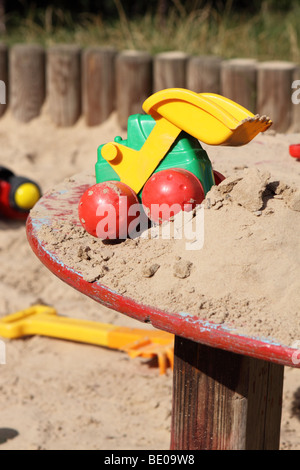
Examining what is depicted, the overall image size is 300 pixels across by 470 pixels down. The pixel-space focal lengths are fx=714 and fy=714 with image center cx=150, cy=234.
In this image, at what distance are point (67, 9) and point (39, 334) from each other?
5.01 metres

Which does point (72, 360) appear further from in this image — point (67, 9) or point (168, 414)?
point (67, 9)

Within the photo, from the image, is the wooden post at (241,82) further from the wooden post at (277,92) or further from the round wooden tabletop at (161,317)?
the round wooden tabletop at (161,317)

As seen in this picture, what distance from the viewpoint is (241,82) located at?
158 inches

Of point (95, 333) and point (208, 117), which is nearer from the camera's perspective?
point (208, 117)

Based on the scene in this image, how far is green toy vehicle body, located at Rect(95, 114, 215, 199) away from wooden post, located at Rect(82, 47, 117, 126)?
2.76m

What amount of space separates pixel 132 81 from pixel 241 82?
2.12ft

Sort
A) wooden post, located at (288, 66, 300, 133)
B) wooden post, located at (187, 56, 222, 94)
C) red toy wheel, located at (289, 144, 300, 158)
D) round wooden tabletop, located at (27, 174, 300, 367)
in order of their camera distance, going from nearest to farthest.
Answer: round wooden tabletop, located at (27, 174, 300, 367)
red toy wheel, located at (289, 144, 300, 158)
wooden post, located at (288, 66, 300, 133)
wooden post, located at (187, 56, 222, 94)

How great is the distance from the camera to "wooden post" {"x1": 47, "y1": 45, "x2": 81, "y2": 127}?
4324mm

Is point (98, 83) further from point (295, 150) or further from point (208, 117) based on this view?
point (208, 117)

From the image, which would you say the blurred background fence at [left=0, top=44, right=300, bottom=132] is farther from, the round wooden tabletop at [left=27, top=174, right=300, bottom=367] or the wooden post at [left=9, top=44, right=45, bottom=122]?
the round wooden tabletop at [left=27, top=174, right=300, bottom=367]

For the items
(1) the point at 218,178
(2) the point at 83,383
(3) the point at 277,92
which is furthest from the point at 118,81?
(1) the point at 218,178

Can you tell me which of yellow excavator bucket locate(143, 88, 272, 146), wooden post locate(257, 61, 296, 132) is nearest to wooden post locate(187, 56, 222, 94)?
wooden post locate(257, 61, 296, 132)

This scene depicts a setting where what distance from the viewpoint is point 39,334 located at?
8.79 ft
